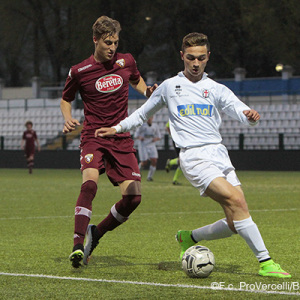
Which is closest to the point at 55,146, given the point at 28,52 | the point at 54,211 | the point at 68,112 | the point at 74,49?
the point at 74,49

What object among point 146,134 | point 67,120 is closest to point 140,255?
point 67,120

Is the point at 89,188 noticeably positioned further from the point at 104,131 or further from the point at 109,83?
the point at 109,83

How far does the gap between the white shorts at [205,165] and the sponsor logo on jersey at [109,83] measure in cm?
127

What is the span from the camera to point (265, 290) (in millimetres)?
5891

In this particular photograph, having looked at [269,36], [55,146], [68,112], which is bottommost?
[55,146]

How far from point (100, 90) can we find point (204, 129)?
4.46ft

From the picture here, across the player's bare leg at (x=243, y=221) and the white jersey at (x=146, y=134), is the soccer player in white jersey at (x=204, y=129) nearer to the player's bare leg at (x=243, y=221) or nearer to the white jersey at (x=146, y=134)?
the player's bare leg at (x=243, y=221)

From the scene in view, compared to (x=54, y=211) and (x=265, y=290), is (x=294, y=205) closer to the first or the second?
(x=54, y=211)

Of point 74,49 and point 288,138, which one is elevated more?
point 74,49

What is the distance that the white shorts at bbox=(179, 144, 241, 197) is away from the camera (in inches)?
263

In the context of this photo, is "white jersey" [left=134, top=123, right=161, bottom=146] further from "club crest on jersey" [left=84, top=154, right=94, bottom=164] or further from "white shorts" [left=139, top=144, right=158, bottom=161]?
"club crest on jersey" [left=84, top=154, right=94, bottom=164]

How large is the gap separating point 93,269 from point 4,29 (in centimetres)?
4463

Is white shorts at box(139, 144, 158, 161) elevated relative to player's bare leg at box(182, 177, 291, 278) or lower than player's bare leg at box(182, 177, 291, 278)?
lower

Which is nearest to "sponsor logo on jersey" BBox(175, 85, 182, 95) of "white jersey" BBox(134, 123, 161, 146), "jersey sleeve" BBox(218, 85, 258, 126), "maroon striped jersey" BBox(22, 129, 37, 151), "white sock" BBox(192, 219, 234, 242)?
"jersey sleeve" BBox(218, 85, 258, 126)
